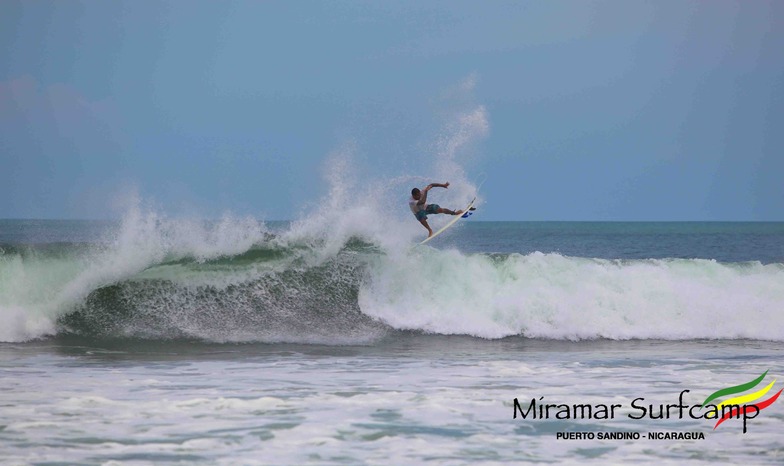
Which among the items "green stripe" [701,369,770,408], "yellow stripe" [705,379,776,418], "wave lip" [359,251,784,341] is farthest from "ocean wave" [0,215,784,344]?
"yellow stripe" [705,379,776,418]

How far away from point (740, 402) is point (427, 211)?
8236 mm

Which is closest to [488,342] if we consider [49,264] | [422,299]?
[422,299]

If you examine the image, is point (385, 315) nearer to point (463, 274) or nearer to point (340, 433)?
point (463, 274)

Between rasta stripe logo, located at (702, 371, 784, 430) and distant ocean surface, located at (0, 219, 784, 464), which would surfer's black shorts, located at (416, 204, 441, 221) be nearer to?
distant ocean surface, located at (0, 219, 784, 464)

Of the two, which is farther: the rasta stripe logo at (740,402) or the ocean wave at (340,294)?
the ocean wave at (340,294)

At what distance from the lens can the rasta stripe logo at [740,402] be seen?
843 centimetres

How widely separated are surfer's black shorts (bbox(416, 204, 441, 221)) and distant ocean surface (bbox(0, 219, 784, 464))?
997 millimetres

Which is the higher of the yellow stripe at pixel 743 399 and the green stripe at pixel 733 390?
the green stripe at pixel 733 390

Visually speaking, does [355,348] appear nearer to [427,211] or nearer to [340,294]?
[340,294]

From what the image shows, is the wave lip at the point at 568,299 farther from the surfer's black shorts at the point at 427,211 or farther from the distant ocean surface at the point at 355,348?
the surfer's black shorts at the point at 427,211

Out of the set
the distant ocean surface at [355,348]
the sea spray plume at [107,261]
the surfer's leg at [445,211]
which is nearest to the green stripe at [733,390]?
the distant ocean surface at [355,348]

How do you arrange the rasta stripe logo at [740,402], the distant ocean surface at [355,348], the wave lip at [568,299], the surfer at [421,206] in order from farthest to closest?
the surfer at [421,206], the wave lip at [568,299], the rasta stripe logo at [740,402], the distant ocean surface at [355,348]

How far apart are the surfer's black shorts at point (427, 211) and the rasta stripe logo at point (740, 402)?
24.5 feet

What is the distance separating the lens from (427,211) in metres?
16.2
